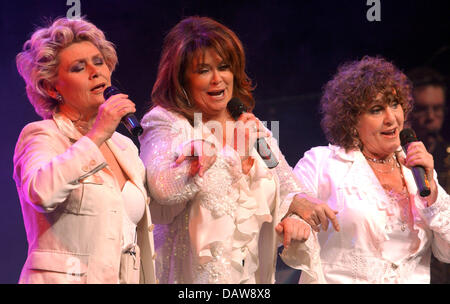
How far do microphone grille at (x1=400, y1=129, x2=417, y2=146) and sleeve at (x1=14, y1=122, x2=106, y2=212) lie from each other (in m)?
1.51

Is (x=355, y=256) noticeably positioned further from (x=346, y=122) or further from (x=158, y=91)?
(x=158, y=91)

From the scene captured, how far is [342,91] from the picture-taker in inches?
134

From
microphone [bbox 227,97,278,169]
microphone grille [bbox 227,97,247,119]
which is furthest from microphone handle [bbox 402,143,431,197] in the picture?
microphone grille [bbox 227,97,247,119]

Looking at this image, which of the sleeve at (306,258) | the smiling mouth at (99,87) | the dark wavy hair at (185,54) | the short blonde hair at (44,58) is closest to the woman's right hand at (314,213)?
the sleeve at (306,258)

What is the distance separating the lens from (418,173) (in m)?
2.98

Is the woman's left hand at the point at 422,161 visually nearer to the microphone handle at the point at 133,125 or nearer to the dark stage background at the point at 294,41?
the dark stage background at the point at 294,41

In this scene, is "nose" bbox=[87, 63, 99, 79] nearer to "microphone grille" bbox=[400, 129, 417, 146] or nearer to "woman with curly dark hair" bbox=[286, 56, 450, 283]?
"woman with curly dark hair" bbox=[286, 56, 450, 283]

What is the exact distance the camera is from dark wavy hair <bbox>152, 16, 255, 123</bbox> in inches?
109

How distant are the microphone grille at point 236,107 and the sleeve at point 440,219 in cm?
102

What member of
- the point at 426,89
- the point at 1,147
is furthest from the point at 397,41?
the point at 1,147

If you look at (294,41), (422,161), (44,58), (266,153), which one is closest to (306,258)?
(266,153)

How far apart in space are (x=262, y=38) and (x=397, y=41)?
0.85m
